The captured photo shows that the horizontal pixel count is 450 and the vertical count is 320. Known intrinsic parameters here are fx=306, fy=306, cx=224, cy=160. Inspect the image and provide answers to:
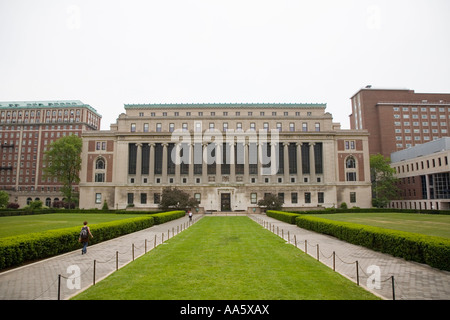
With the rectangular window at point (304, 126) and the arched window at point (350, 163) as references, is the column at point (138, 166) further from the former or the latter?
the arched window at point (350, 163)

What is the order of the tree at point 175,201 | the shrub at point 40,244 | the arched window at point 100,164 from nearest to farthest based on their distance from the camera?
1. the shrub at point 40,244
2. the tree at point 175,201
3. the arched window at point 100,164

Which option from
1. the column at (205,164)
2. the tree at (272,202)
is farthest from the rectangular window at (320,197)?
the column at (205,164)

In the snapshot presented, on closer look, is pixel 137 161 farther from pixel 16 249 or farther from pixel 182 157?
pixel 16 249

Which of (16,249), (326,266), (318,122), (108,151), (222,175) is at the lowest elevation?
(326,266)

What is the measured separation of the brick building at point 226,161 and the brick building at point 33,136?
4115 centimetres

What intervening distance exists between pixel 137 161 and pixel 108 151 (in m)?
8.27

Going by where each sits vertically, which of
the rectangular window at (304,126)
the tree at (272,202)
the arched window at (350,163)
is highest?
the rectangular window at (304,126)

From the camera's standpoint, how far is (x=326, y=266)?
46.6 feet

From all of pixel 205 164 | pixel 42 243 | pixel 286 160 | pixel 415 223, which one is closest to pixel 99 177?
pixel 205 164

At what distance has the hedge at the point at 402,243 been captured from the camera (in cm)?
1344

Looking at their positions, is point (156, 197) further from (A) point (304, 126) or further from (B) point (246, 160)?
(A) point (304, 126)

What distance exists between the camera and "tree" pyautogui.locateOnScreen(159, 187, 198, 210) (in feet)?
202

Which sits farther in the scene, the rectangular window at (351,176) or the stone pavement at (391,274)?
the rectangular window at (351,176)
